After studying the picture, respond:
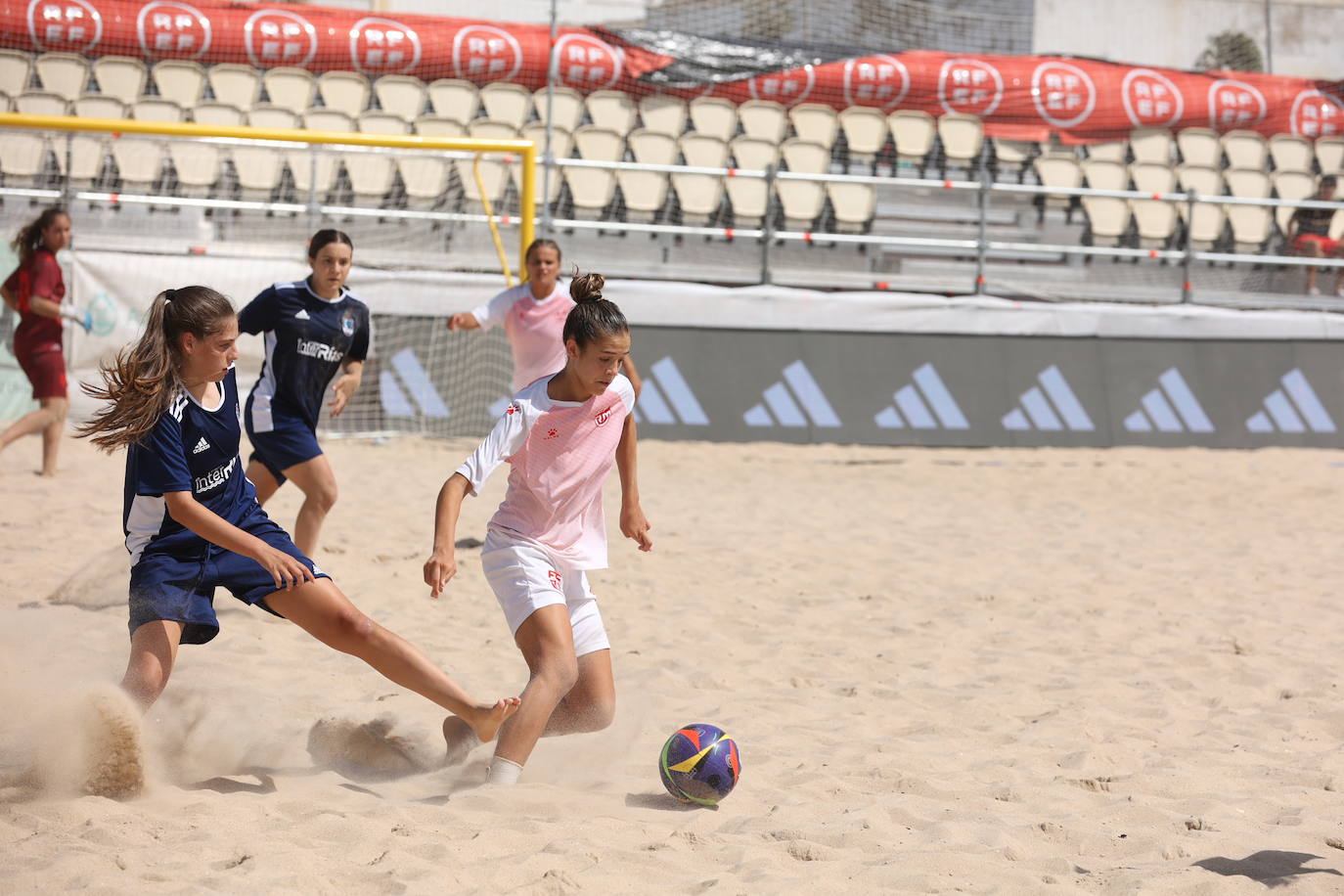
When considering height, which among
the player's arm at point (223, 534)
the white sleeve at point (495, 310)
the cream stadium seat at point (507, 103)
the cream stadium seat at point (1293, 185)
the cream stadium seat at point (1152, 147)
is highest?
the cream stadium seat at point (507, 103)

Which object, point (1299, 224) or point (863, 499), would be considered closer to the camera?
point (863, 499)

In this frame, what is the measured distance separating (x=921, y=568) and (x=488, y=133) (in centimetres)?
804

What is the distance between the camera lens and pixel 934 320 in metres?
12.3

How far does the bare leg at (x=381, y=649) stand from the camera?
11.6 ft

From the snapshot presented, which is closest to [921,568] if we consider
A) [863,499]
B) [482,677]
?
[863,499]

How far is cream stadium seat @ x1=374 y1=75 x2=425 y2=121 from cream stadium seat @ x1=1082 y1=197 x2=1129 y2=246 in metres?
7.74

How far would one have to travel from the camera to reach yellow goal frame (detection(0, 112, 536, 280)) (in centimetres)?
920

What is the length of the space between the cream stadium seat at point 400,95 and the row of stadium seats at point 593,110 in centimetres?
1

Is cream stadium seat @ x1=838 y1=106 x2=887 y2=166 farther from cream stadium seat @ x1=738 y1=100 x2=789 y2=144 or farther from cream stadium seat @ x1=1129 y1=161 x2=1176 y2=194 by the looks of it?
cream stadium seat @ x1=1129 y1=161 x2=1176 y2=194

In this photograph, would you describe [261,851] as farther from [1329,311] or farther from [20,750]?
[1329,311]

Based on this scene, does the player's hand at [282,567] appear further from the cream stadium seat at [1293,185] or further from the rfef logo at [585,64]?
the cream stadium seat at [1293,185]

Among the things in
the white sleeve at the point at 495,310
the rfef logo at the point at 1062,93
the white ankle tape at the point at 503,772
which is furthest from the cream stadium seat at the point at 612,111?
the white ankle tape at the point at 503,772

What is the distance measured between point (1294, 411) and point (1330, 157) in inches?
223

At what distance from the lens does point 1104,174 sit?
1497 cm
